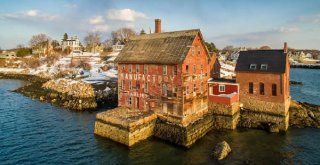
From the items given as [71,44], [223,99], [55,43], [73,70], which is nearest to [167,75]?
[223,99]

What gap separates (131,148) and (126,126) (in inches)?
104

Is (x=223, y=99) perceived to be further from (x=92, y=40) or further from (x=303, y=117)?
(x=92, y=40)

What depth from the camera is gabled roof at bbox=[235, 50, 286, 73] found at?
33.7 m

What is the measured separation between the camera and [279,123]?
3319 centimetres

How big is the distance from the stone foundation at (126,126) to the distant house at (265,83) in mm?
15656

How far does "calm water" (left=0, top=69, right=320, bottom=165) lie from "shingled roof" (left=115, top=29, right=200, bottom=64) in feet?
35.6

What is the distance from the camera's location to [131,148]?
2744 centimetres

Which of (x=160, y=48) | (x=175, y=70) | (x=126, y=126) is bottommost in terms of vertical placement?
(x=126, y=126)

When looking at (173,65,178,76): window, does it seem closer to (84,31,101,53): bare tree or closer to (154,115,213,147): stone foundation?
(154,115,213,147): stone foundation

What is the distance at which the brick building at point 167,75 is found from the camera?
29500 millimetres

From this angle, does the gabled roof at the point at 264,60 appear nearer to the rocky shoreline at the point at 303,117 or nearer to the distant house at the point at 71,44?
the rocky shoreline at the point at 303,117

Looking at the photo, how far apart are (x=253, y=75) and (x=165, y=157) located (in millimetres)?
19408

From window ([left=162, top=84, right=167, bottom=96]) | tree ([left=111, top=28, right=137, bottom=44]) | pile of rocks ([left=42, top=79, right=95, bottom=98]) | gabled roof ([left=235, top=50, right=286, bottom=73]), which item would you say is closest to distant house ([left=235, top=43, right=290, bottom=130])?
gabled roof ([left=235, top=50, right=286, bottom=73])

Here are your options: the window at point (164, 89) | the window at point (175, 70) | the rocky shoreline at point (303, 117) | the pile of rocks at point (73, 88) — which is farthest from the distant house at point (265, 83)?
the pile of rocks at point (73, 88)
